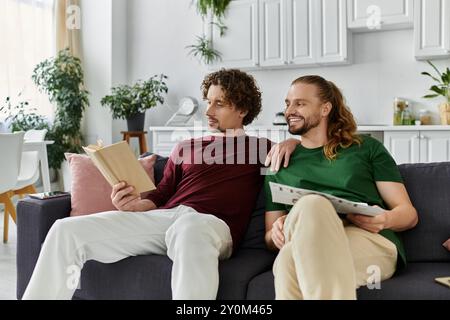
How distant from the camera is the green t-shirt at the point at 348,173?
5.81 ft

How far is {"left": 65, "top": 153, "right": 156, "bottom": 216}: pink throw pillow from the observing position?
225 cm

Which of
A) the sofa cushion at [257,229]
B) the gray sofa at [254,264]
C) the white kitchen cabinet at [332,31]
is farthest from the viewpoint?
the white kitchen cabinet at [332,31]

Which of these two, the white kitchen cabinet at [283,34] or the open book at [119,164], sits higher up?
the white kitchen cabinet at [283,34]

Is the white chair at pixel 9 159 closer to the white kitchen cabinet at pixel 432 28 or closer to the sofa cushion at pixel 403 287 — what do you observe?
the sofa cushion at pixel 403 287

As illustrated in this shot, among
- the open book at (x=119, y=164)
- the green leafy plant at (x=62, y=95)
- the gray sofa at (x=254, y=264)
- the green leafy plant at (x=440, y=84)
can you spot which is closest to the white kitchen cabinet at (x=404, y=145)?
the green leafy plant at (x=440, y=84)

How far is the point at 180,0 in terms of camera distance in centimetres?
550

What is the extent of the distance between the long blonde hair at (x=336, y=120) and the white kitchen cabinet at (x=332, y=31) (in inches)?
98.9

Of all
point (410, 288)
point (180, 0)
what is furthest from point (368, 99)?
point (410, 288)

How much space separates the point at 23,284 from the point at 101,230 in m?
0.60

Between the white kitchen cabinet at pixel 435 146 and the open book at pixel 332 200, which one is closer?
the open book at pixel 332 200

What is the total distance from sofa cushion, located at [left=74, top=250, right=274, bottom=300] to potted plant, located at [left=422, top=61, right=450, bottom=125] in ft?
9.12

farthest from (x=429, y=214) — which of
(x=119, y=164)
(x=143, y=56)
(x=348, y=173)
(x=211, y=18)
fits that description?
(x=143, y=56)

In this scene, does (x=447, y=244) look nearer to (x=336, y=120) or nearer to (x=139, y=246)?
(x=336, y=120)

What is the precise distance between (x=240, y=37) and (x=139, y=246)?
3.33m
